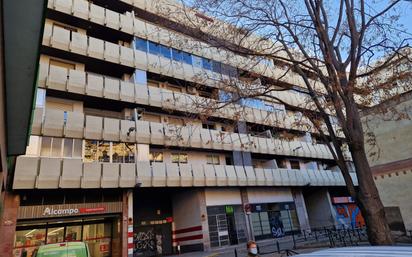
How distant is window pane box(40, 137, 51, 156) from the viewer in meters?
16.9

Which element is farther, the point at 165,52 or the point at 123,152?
the point at 165,52

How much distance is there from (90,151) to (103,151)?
0.81 metres

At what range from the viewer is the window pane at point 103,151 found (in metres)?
18.8

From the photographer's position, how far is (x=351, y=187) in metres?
8.20

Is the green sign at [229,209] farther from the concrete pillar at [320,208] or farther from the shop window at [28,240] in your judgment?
the shop window at [28,240]

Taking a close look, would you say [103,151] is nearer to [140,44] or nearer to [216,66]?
[140,44]

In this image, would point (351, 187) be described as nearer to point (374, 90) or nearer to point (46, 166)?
point (374, 90)

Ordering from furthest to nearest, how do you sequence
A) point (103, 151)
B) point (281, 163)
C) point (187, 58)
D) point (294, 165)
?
point (294, 165)
point (281, 163)
point (187, 58)
point (103, 151)

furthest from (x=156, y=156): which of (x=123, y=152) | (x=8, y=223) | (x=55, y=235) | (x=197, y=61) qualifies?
(x=8, y=223)

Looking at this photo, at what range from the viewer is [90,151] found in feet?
60.8

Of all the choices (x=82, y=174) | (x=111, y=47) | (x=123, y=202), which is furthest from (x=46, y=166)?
(x=111, y=47)

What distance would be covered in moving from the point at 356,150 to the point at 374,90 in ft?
7.98

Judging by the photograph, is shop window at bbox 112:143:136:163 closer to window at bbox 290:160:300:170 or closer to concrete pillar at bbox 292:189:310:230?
concrete pillar at bbox 292:189:310:230

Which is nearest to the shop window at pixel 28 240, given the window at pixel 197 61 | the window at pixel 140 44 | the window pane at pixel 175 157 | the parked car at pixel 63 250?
the window pane at pixel 175 157
